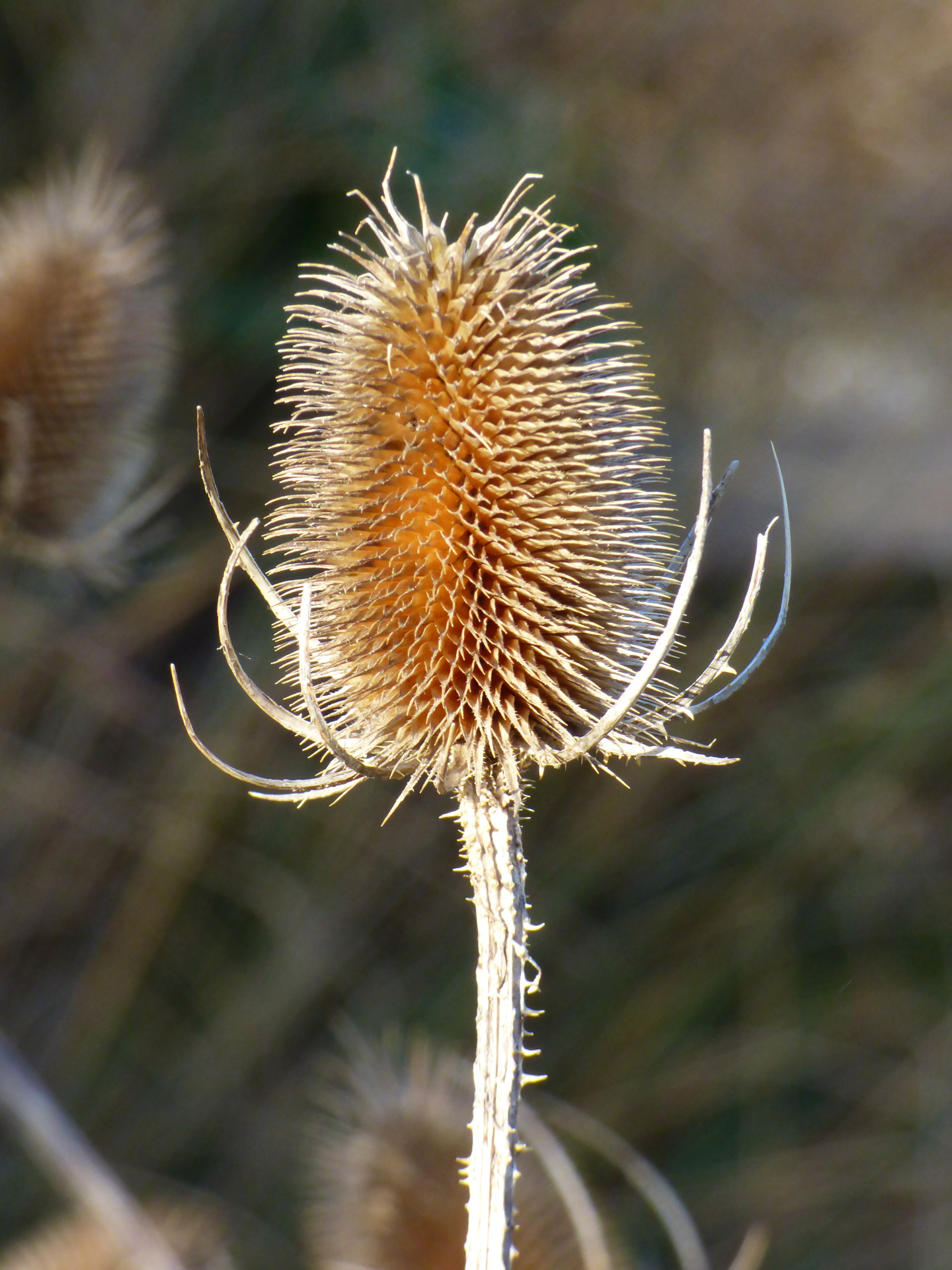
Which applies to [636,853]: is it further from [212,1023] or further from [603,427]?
[603,427]

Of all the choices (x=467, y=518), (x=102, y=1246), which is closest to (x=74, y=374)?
(x=467, y=518)

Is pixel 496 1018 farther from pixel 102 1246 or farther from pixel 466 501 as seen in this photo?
pixel 102 1246

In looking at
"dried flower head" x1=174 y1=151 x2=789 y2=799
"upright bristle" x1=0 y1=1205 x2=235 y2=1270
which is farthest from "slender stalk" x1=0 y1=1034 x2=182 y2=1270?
"dried flower head" x1=174 y1=151 x2=789 y2=799

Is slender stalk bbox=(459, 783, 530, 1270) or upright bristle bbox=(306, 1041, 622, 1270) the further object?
upright bristle bbox=(306, 1041, 622, 1270)

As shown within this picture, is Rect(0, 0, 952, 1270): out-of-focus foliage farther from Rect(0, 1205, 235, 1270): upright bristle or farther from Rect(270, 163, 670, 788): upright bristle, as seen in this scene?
Rect(270, 163, 670, 788): upright bristle

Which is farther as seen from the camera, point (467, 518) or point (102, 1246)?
point (102, 1246)

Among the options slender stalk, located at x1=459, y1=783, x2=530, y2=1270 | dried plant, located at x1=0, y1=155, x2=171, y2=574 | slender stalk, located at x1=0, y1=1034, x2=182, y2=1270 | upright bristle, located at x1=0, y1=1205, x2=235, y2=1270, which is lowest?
upright bristle, located at x1=0, y1=1205, x2=235, y2=1270

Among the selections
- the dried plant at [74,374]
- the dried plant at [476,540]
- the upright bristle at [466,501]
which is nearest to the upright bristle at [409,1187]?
the dried plant at [476,540]
